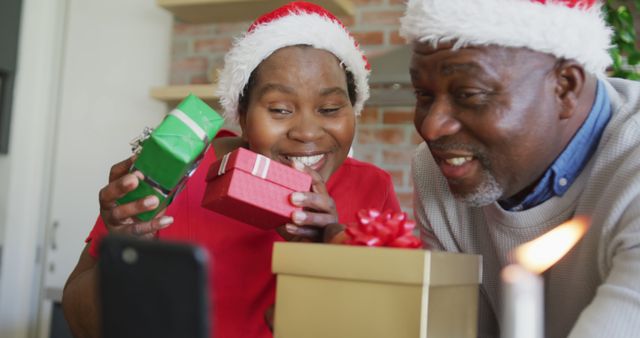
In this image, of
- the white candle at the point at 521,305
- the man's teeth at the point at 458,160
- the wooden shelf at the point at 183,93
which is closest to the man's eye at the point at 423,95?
the man's teeth at the point at 458,160

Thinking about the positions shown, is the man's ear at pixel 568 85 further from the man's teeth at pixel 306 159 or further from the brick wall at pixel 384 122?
the brick wall at pixel 384 122

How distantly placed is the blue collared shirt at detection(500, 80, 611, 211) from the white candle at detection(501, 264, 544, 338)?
0.67m

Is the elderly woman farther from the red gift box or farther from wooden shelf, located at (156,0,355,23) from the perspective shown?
wooden shelf, located at (156,0,355,23)

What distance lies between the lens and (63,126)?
2730mm

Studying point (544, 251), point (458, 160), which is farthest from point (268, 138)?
point (544, 251)

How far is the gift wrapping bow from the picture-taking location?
0.91m

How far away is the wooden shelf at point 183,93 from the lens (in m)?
2.58

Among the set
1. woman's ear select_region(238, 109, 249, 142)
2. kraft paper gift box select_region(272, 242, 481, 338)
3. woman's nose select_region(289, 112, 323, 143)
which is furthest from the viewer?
woman's ear select_region(238, 109, 249, 142)

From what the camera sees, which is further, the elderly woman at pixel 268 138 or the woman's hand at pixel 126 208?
the elderly woman at pixel 268 138

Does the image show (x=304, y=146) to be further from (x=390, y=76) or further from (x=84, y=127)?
(x=84, y=127)

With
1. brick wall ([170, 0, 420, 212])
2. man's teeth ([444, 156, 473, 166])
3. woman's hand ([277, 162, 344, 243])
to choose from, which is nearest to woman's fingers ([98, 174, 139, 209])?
woman's hand ([277, 162, 344, 243])

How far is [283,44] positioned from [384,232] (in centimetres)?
61

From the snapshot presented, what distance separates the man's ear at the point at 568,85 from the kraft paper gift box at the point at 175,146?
0.52m

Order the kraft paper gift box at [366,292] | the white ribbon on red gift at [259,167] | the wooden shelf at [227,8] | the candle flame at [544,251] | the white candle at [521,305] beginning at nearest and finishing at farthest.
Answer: the white candle at [521,305], the candle flame at [544,251], the kraft paper gift box at [366,292], the white ribbon on red gift at [259,167], the wooden shelf at [227,8]
